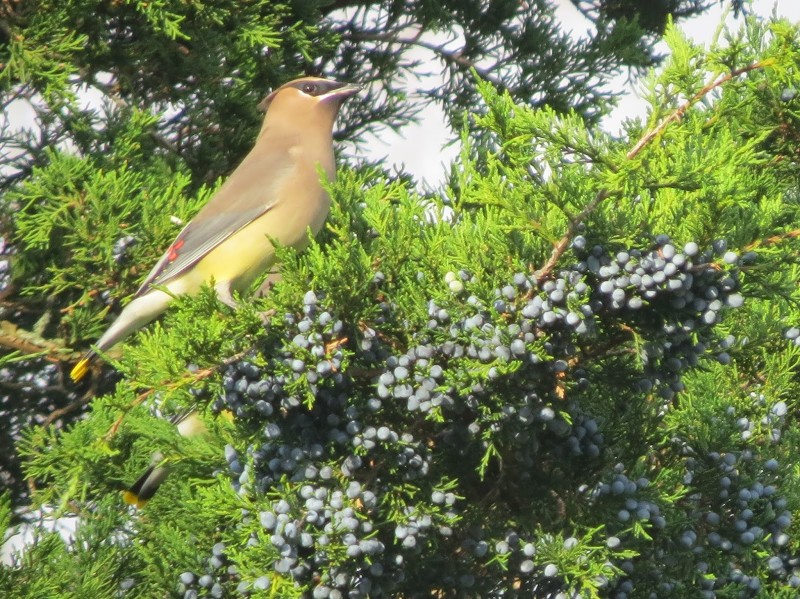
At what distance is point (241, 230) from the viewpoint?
3.35 m

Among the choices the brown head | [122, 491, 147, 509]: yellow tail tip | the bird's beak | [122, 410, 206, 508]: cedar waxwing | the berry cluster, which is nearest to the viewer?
the berry cluster

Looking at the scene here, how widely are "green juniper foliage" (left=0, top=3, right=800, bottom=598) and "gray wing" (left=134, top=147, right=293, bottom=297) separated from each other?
0.87m

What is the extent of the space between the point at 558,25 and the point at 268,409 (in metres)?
2.82

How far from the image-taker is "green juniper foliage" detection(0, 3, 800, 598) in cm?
204

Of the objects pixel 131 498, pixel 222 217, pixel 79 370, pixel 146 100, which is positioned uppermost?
pixel 146 100

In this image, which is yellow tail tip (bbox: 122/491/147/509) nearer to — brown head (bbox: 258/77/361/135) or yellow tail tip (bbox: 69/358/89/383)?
yellow tail tip (bbox: 69/358/89/383)

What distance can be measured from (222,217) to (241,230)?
0.26ft

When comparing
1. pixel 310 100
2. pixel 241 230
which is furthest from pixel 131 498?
pixel 310 100

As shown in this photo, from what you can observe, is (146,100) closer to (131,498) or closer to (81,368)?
(81,368)

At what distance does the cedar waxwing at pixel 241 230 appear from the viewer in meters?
3.29

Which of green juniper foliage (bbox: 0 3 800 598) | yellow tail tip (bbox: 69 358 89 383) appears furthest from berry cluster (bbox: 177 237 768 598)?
yellow tail tip (bbox: 69 358 89 383)

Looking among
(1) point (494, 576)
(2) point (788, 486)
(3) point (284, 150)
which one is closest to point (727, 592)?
(2) point (788, 486)

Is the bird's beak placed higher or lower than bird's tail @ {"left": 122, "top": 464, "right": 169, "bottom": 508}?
higher

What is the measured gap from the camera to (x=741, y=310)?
2844mm
